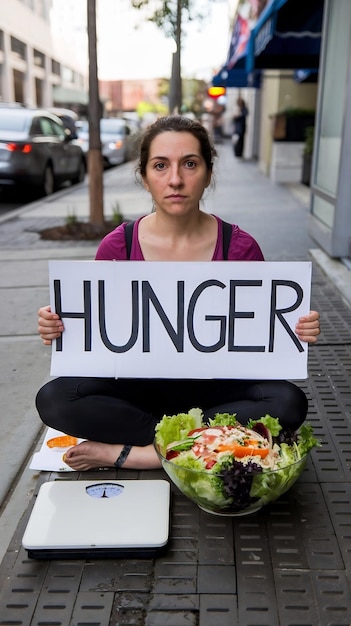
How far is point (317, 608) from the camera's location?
189 centimetres

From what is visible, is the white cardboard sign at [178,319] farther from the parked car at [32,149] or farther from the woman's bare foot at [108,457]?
the parked car at [32,149]

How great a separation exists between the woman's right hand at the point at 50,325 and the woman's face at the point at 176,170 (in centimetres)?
61

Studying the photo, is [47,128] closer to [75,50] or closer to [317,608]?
[317,608]

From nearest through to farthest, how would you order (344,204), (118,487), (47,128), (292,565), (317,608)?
(317,608), (292,565), (118,487), (344,204), (47,128)

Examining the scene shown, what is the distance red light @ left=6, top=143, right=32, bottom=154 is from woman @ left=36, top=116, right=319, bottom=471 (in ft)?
27.8

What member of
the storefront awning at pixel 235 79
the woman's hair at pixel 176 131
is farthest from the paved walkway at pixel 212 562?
the storefront awning at pixel 235 79

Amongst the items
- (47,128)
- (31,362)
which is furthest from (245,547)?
(47,128)

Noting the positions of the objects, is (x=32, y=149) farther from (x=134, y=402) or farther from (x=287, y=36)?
(x=134, y=402)

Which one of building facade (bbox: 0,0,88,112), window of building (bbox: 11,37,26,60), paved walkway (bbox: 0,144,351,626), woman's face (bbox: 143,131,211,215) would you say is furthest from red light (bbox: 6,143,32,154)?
window of building (bbox: 11,37,26,60)

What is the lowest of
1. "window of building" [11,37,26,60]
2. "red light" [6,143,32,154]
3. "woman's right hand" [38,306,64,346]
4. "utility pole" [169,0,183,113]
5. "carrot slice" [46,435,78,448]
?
"carrot slice" [46,435,78,448]

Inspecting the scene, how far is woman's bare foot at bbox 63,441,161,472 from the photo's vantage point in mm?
2576

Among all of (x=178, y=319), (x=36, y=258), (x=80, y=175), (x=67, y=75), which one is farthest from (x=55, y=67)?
(x=178, y=319)

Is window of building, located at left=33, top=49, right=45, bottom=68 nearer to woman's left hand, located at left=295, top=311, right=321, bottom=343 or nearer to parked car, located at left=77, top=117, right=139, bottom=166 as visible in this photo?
parked car, located at left=77, top=117, right=139, bottom=166

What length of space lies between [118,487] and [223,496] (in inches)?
18.9
